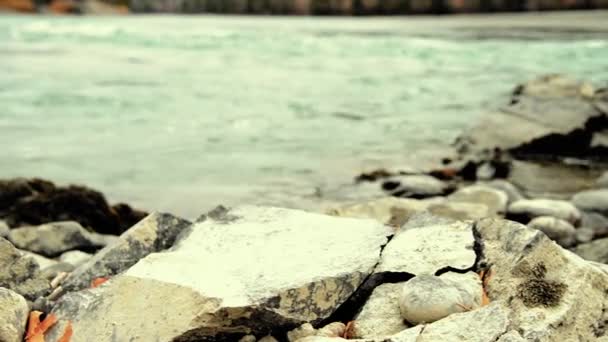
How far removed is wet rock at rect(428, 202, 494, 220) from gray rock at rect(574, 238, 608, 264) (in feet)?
2.77

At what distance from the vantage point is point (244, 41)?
75.9ft

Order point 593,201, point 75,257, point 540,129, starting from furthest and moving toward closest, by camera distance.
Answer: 1. point 540,129
2. point 593,201
3. point 75,257

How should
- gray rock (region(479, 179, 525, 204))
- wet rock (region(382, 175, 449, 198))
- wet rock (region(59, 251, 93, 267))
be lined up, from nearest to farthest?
wet rock (region(59, 251, 93, 267)) → gray rock (region(479, 179, 525, 204)) → wet rock (region(382, 175, 449, 198))

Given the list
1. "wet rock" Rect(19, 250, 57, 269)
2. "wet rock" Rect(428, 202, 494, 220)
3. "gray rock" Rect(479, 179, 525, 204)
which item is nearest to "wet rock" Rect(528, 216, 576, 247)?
"wet rock" Rect(428, 202, 494, 220)

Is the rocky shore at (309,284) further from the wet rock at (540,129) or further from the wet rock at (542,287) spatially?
the wet rock at (540,129)

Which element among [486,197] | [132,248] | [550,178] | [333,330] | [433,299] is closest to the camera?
[433,299]

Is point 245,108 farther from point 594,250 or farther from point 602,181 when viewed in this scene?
point 594,250

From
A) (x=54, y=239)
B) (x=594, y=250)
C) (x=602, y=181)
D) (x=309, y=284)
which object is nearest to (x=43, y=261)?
(x=54, y=239)

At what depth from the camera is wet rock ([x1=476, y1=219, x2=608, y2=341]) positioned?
94.2 inches

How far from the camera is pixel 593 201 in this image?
5.41 m

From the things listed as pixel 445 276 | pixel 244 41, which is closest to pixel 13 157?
pixel 445 276

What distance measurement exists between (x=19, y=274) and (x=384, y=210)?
271 cm

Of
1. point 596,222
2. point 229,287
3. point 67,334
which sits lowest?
point 596,222

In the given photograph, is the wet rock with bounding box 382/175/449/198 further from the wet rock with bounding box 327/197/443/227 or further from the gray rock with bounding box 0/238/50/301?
the gray rock with bounding box 0/238/50/301
